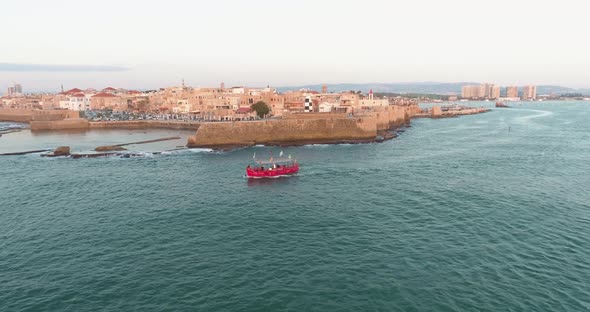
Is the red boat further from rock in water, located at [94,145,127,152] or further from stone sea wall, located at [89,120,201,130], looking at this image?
stone sea wall, located at [89,120,201,130]

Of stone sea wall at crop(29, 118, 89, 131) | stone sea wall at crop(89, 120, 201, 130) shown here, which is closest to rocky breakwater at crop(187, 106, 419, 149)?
stone sea wall at crop(89, 120, 201, 130)

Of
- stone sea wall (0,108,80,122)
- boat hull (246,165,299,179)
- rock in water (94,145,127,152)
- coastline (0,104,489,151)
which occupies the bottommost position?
boat hull (246,165,299,179)

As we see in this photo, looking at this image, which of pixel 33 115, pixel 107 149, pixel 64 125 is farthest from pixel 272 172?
pixel 33 115

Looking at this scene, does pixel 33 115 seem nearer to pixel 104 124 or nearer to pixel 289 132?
pixel 104 124

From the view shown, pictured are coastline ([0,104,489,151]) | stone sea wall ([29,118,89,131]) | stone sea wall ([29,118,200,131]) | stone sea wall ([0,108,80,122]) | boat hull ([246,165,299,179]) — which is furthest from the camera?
stone sea wall ([0,108,80,122])

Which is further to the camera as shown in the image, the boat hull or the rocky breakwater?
the rocky breakwater

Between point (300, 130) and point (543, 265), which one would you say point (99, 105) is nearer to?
point (300, 130)

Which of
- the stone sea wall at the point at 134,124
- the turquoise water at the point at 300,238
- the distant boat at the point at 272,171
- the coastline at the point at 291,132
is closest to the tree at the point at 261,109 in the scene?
the coastline at the point at 291,132
